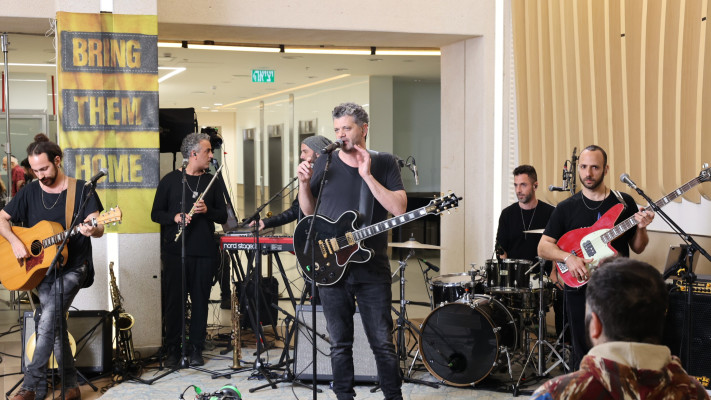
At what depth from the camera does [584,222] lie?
4.55 metres

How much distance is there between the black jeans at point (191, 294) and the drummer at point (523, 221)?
228 centimetres

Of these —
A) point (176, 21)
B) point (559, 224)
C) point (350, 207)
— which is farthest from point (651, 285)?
point (176, 21)

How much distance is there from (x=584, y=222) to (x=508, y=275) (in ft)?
3.26

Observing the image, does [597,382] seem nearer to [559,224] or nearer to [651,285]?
[651,285]

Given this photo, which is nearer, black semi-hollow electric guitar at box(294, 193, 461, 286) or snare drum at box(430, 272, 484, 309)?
black semi-hollow electric guitar at box(294, 193, 461, 286)

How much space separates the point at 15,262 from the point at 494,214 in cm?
423

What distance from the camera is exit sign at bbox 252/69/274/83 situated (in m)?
12.9

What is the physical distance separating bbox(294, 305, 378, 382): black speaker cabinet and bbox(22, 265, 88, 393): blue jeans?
1482mm

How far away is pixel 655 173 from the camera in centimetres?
574

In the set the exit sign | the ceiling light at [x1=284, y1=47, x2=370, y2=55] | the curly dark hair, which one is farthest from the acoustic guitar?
the exit sign

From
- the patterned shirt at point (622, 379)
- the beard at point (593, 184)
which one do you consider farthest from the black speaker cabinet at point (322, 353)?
the patterned shirt at point (622, 379)

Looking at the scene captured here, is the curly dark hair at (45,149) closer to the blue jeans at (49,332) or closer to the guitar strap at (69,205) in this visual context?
the guitar strap at (69,205)

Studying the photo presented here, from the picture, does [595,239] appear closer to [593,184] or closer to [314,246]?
[593,184]

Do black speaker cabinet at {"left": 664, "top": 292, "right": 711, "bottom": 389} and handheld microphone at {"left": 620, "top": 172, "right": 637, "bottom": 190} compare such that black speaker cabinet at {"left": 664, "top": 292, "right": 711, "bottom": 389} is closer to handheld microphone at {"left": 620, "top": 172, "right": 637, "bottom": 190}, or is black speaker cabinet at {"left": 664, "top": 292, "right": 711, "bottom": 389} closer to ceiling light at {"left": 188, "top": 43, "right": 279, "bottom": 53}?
handheld microphone at {"left": 620, "top": 172, "right": 637, "bottom": 190}
